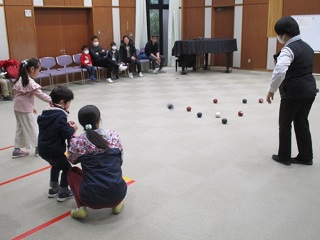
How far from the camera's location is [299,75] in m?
3.55

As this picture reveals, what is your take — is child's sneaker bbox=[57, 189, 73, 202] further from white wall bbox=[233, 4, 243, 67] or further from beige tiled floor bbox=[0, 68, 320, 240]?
white wall bbox=[233, 4, 243, 67]

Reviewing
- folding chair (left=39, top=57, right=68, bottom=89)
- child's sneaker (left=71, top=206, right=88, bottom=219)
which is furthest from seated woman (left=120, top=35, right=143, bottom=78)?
child's sneaker (left=71, top=206, right=88, bottom=219)

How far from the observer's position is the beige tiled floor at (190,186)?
2701mm

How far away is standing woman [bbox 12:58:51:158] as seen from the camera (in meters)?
3.89

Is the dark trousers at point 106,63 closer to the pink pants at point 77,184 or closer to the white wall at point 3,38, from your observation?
Result: the white wall at point 3,38

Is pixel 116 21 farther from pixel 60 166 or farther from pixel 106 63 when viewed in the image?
pixel 60 166

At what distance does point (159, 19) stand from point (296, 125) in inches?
383

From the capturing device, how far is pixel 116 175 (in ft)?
8.88

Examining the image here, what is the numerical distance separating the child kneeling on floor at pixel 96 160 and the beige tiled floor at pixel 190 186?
0.26 metres

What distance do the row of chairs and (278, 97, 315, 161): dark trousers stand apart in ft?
20.8

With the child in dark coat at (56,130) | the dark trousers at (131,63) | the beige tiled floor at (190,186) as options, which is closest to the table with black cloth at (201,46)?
the dark trousers at (131,63)

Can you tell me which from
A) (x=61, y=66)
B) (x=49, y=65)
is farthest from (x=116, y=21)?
(x=49, y=65)

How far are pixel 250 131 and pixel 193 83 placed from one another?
14.4 ft

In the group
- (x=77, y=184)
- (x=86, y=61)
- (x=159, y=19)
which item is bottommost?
(x=77, y=184)
